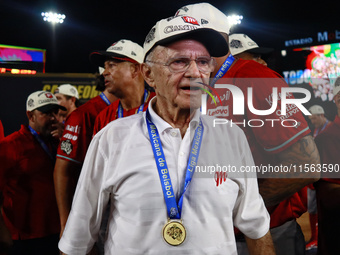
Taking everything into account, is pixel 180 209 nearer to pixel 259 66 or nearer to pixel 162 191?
pixel 162 191

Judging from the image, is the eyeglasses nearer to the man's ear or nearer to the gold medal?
the man's ear

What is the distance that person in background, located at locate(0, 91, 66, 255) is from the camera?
3264 mm

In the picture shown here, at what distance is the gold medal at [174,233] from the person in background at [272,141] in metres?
0.77

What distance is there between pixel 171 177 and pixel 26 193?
2.33 meters

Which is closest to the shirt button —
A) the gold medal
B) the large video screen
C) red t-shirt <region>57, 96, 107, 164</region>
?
the gold medal

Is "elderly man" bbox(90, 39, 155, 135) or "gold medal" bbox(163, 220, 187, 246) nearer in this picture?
"gold medal" bbox(163, 220, 187, 246)

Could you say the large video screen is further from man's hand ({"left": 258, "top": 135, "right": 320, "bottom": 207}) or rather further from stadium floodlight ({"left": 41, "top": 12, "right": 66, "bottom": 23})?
man's hand ({"left": 258, "top": 135, "right": 320, "bottom": 207})

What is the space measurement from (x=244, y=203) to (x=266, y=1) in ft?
35.8

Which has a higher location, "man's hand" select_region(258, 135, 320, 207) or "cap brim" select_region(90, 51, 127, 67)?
"cap brim" select_region(90, 51, 127, 67)

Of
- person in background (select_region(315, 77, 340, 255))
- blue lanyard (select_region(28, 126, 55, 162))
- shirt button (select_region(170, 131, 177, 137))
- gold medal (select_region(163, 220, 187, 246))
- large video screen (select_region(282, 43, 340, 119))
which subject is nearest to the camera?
gold medal (select_region(163, 220, 187, 246))

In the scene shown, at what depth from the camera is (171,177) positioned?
54.8 inches

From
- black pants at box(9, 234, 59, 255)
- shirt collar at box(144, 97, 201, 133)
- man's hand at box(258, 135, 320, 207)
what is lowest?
black pants at box(9, 234, 59, 255)

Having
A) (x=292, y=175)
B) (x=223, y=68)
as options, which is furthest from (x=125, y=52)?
(x=292, y=175)

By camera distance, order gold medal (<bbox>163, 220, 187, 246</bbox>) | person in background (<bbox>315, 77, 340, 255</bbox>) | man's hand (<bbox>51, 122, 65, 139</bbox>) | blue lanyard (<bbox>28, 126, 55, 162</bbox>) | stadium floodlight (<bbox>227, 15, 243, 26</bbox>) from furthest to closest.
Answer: stadium floodlight (<bbox>227, 15, 243, 26</bbox>), man's hand (<bbox>51, 122, 65, 139</bbox>), blue lanyard (<bbox>28, 126, 55, 162</bbox>), person in background (<bbox>315, 77, 340, 255</bbox>), gold medal (<bbox>163, 220, 187, 246</bbox>)
